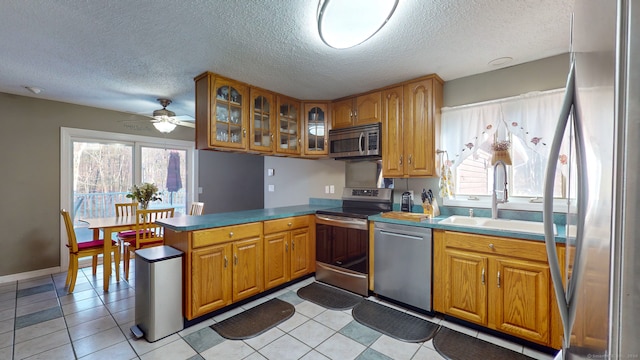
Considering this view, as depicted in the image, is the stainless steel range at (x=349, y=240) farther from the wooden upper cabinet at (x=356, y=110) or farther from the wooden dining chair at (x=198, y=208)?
the wooden dining chair at (x=198, y=208)

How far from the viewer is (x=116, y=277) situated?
328 centimetres

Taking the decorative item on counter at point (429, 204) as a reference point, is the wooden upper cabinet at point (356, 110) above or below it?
above

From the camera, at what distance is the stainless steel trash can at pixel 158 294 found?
207cm

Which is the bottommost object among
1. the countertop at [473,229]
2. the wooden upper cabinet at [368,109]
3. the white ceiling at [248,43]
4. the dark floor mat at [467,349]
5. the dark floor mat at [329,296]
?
the dark floor mat at [329,296]

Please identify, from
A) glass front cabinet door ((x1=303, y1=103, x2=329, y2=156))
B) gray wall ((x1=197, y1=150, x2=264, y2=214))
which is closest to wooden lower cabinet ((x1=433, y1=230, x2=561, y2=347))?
glass front cabinet door ((x1=303, y1=103, x2=329, y2=156))

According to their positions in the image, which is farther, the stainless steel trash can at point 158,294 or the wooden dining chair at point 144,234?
the wooden dining chair at point 144,234

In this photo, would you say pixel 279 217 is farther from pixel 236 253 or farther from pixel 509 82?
pixel 509 82

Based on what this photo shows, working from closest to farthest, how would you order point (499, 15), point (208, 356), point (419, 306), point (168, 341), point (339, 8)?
point (339, 8)
point (499, 15)
point (208, 356)
point (168, 341)
point (419, 306)

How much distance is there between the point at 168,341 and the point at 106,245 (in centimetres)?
171

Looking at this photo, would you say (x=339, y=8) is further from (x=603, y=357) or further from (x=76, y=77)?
(x=76, y=77)

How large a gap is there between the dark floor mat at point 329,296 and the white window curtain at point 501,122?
179 cm

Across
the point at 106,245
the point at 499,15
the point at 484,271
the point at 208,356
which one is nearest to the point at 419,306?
the point at 484,271

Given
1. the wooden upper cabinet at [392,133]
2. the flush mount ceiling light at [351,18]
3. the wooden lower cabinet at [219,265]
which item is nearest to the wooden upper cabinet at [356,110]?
the wooden upper cabinet at [392,133]

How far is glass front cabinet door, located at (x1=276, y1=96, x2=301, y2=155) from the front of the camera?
3.40 metres
